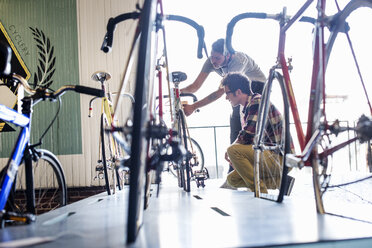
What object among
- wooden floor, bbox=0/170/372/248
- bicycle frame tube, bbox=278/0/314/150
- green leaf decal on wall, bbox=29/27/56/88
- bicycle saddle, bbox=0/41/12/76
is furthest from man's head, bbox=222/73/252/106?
green leaf decal on wall, bbox=29/27/56/88

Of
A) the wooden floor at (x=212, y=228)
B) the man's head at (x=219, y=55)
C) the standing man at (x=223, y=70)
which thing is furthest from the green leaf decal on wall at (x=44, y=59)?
the wooden floor at (x=212, y=228)

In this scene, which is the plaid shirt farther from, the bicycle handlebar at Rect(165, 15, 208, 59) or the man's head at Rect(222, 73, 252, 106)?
the bicycle handlebar at Rect(165, 15, 208, 59)

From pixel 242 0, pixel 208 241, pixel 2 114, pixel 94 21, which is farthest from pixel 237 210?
pixel 94 21

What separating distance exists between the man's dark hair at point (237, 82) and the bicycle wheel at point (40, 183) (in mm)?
1334

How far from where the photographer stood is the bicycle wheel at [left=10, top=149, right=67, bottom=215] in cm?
130

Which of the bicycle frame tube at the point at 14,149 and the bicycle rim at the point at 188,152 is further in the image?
the bicycle rim at the point at 188,152

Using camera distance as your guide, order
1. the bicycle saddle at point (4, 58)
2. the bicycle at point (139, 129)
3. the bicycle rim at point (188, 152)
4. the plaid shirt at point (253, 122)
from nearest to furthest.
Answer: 1. the bicycle at point (139, 129)
2. the bicycle saddle at point (4, 58)
3. the plaid shirt at point (253, 122)
4. the bicycle rim at point (188, 152)

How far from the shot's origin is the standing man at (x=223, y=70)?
255 cm

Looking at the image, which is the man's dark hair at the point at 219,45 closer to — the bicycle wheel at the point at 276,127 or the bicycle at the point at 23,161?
the bicycle wheel at the point at 276,127

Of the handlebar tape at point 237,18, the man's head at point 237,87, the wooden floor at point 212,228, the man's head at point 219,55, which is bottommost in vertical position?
the wooden floor at point 212,228

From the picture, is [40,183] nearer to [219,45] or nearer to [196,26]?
[196,26]

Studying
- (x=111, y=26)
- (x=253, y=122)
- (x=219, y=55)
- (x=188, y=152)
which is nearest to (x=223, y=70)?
(x=219, y=55)

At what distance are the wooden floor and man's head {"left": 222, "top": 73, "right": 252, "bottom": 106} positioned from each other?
3.55 feet

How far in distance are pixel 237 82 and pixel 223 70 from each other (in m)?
0.53
